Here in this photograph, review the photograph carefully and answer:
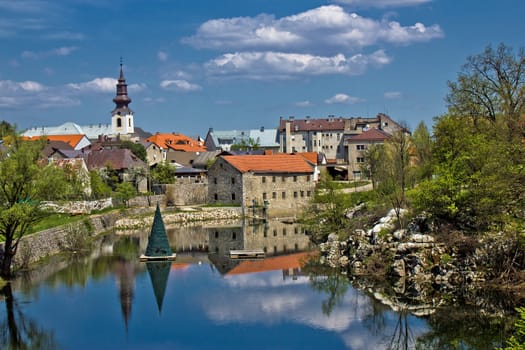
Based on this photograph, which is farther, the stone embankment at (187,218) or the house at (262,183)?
the house at (262,183)

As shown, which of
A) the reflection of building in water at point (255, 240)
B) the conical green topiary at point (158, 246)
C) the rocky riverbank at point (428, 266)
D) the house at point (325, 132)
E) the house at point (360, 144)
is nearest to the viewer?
the rocky riverbank at point (428, 266)

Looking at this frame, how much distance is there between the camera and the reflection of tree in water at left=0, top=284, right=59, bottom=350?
774 inches

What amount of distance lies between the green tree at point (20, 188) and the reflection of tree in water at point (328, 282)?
453 inches

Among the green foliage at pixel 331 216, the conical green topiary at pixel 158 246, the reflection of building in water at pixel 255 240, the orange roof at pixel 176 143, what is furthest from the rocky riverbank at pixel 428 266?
the orange roof at pixel 176 143

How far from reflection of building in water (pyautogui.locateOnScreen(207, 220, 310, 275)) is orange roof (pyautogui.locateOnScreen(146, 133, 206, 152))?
5097 centimetres

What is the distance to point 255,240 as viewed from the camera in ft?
133

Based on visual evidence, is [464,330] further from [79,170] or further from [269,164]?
[79,170]

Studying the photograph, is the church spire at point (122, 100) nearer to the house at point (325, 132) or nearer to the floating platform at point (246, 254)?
the house at point (325, 132)

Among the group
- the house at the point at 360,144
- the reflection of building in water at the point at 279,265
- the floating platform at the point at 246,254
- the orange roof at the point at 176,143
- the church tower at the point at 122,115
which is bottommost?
the reflection of building in water at the point at 279,265

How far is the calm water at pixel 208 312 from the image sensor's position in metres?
19.9

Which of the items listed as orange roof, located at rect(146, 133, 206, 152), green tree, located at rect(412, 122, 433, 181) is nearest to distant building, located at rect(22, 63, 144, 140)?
orange roof, located at rect(146, 133, 206, 152)

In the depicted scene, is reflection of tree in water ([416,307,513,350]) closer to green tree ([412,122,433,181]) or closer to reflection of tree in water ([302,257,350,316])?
reflection of tree in water ([302,257,350,316])

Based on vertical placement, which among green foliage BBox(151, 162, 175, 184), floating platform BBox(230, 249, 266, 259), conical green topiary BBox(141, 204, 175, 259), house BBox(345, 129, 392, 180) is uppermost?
house BBox(345, 129, 392, 180)

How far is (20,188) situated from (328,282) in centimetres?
1301
